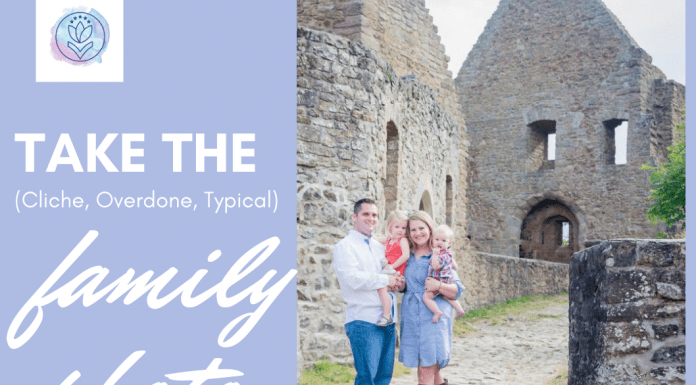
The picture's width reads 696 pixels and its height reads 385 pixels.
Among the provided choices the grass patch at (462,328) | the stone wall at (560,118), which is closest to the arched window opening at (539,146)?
the stone wall at (560,118)

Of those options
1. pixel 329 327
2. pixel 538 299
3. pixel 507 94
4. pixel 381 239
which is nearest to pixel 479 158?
pixel 507 94

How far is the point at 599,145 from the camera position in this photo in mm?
18719

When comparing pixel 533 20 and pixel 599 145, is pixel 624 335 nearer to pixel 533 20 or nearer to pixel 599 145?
pixel 599 145

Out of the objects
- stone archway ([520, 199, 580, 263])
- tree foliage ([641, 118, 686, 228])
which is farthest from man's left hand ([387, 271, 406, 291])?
stone archway ([520, 199, 580, 263])

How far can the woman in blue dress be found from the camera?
16.3 ft

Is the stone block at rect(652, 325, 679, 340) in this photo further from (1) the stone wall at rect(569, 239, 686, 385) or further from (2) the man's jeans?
(2) the man's jeans

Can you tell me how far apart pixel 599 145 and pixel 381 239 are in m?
14.8

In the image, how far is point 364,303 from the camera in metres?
4.86

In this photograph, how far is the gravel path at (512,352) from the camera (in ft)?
25.1

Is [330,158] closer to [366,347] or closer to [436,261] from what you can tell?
[436,261]

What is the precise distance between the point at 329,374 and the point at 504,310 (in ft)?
23.1

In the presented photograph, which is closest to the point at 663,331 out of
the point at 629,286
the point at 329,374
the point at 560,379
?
the point at 629,286

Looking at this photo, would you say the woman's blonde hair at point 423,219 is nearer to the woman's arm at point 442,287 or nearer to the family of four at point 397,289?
the family of four at point 397,289

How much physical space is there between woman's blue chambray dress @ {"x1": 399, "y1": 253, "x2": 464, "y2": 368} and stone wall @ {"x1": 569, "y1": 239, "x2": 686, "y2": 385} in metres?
1.18
